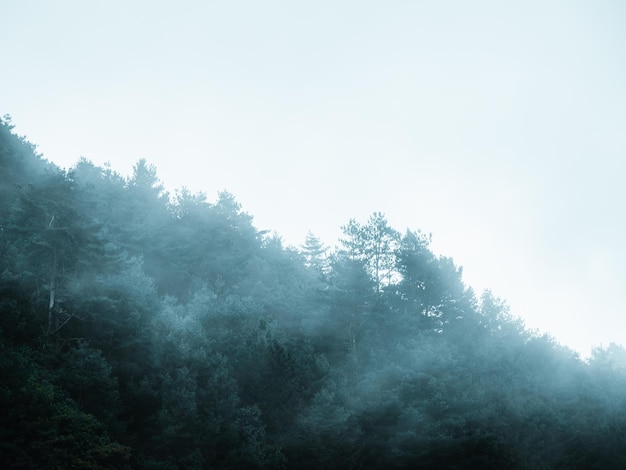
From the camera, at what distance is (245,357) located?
109 feet

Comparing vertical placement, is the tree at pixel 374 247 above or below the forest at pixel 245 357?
above

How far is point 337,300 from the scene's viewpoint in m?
41.3

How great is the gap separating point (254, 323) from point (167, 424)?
1256cm

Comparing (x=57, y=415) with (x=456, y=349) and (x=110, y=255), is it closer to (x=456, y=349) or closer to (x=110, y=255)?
(x=110, y=255)

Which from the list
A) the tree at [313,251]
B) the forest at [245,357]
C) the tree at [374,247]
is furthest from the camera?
the tree at [313,251]

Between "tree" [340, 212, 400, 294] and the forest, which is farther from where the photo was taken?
"tree" [340, 212, 400, 294]

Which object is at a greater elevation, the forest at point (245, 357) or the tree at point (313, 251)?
the tree at point (313, 251)

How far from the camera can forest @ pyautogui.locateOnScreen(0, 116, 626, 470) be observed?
24.2 metres

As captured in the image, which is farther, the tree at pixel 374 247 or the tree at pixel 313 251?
the tree at pixel 313 251

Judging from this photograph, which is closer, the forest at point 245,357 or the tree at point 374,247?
the forest at point 245,357

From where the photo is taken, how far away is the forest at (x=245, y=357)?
2419 centimetres

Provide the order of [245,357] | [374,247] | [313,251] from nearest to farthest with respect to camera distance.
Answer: [245,357], [374,247], [313,251]

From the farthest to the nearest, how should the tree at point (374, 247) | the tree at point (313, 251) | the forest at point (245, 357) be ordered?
the tree at point (313, 251), the tree at point (374, 247), the forest at point (245, 357)

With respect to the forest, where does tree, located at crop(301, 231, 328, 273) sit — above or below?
above
